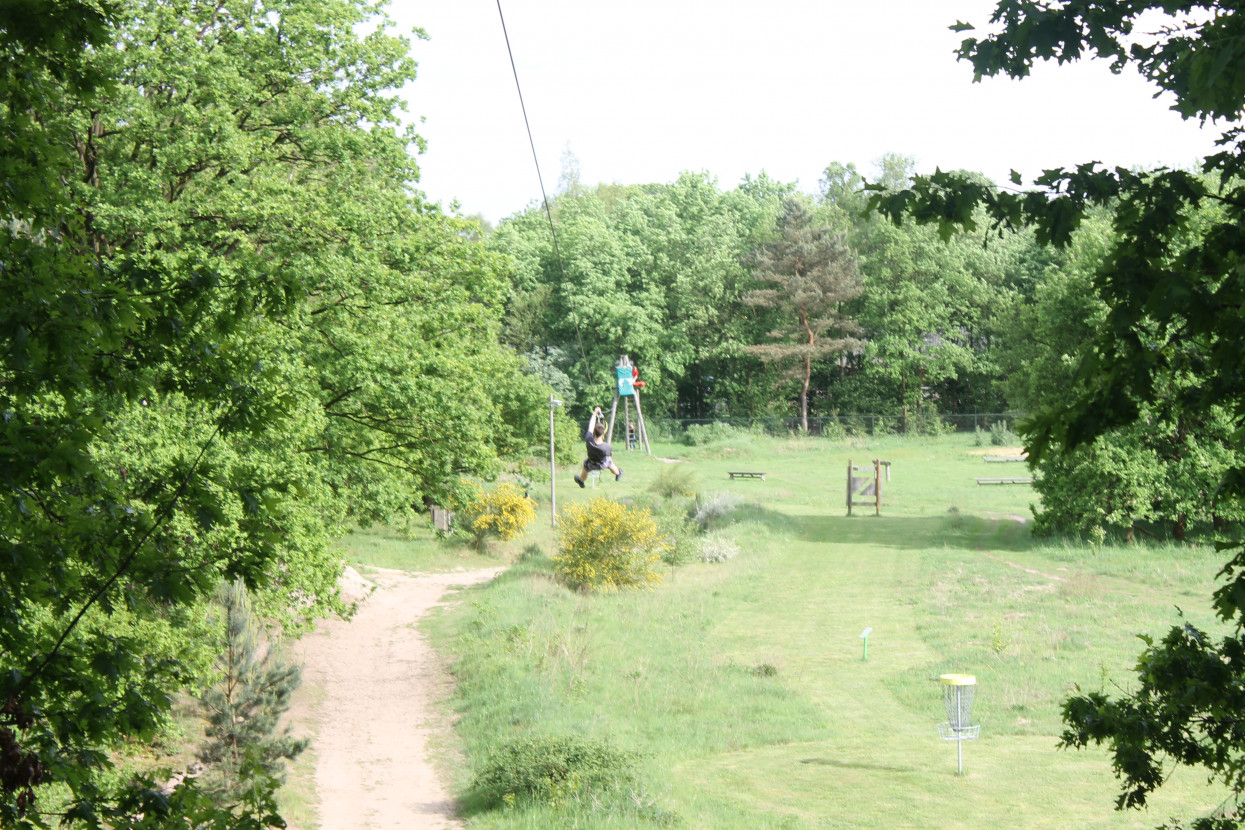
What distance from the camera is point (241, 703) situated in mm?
14359

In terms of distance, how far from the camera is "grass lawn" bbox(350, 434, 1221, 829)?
45.7 ft

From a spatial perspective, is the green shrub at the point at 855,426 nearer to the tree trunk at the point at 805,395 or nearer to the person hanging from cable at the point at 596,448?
the tree trunk at the point at 805,395

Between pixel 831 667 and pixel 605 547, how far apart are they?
818 centimetres

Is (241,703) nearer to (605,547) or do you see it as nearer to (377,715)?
(377,715)

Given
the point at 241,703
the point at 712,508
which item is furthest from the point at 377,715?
the point at 712,508

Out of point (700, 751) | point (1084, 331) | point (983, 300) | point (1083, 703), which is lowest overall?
point (700, 751)

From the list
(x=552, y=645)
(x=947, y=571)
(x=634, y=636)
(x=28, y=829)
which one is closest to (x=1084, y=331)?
(x=947, y=571)

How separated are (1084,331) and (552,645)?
2002 centimetres

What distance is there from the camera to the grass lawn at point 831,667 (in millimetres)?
13922

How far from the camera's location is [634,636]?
23250 millimetres

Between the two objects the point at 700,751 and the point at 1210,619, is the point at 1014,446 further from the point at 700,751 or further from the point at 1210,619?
the point at 700,751

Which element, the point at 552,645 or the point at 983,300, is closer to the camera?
the point at 552,645

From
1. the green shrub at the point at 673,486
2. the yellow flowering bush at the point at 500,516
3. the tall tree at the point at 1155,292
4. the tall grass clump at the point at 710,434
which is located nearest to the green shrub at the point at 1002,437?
the tall grass clump at the point at 710,434

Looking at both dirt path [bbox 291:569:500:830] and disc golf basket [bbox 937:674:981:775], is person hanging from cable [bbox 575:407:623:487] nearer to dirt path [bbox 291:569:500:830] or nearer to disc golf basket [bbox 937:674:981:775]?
dirt path [bbox 291:569:500:830]
